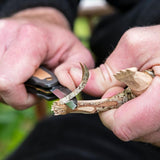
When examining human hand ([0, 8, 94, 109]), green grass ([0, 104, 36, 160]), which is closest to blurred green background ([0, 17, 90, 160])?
green grass ([0, 104, 36, 160])

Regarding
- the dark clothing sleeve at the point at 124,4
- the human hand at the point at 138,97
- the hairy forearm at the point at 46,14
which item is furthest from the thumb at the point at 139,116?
the dark clothing sleeve at the point at 124,4

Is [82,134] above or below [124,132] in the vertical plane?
below

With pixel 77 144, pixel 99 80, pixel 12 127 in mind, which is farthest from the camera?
pixel 12 127

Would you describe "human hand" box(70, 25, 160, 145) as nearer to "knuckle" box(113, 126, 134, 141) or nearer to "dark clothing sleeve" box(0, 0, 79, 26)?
"knuckle" box(113, 126, 134, 141)

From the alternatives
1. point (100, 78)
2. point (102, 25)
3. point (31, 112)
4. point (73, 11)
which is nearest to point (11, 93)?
point (100, 78)

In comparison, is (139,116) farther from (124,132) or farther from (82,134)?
(82,134)

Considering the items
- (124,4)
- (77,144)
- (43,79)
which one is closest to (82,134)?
(77,144)

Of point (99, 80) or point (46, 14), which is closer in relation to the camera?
point (99, 80)
